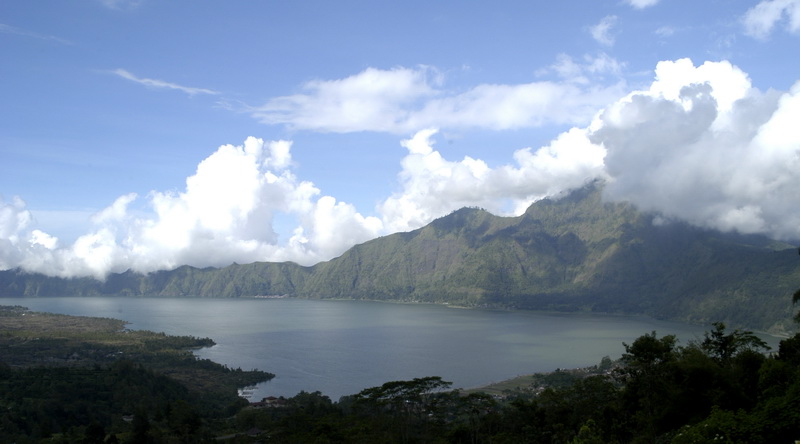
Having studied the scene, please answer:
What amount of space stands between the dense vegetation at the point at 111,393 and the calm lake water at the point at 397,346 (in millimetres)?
7237

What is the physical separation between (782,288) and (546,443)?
523 feet

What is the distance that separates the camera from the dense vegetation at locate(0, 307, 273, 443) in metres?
43.4

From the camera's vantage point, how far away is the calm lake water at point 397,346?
77938mm

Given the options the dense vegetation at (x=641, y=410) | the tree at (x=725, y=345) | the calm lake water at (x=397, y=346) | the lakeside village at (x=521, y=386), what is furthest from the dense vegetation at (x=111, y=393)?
the tree at (x=725, y=345)

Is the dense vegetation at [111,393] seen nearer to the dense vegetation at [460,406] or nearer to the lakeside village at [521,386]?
the dense vegetation at [460,406]

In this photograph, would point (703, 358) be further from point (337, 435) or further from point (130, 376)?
point (130, 376)

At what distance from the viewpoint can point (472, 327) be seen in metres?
148

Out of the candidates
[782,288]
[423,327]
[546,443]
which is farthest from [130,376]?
[782,288]

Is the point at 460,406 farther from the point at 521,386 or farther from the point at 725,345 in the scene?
the point at 521,386

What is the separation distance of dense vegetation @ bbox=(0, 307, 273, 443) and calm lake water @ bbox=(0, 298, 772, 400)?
724 cm

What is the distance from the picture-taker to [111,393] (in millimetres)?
58906

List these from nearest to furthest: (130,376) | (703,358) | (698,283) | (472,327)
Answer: (703,358), (130,376), (472,327), (698,283)

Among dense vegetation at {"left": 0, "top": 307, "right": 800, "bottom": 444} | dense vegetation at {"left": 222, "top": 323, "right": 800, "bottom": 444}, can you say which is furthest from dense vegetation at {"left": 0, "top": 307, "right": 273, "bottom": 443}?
dense vegetation at {"left": 222, "top": 323, "right": 800, "bottom": 444}

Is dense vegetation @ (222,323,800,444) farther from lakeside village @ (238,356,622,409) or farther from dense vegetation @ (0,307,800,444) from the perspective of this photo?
lakeside village @ (238,356,622,409)
